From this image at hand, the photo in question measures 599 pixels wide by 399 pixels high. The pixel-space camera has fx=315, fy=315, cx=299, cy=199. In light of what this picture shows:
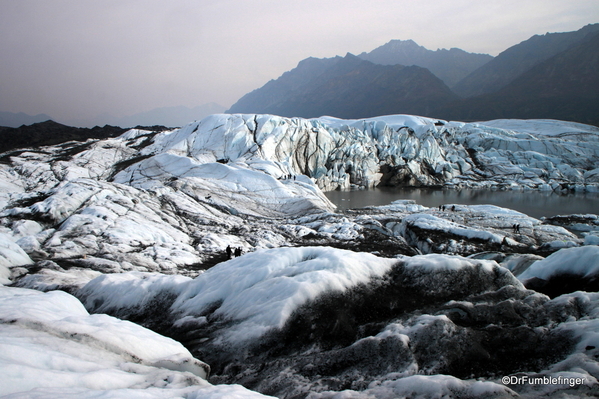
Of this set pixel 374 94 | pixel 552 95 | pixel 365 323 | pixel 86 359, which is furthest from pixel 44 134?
pixel 374 94

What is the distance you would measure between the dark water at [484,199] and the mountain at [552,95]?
59926mm

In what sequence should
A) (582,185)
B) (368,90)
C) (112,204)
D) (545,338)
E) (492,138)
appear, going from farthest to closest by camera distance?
(368,90)
(492,138)
(582,185)
(112,204)
(545,338)

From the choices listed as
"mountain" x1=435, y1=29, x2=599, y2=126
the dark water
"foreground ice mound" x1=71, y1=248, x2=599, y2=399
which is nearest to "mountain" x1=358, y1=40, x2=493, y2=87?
"mountain" x1=435, y1=29, x2=599, y2=126

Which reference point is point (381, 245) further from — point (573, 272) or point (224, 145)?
point (224, 145)

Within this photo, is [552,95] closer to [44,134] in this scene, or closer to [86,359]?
[86,359]

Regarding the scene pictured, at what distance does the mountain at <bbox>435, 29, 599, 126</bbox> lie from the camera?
277 ft

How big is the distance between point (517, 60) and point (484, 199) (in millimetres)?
135500

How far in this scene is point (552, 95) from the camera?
304 feet

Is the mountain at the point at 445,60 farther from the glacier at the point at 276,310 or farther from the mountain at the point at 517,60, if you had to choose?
the glacier at the point at 276,310

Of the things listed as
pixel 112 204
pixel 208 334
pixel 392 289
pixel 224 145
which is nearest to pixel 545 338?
pixel 392 289

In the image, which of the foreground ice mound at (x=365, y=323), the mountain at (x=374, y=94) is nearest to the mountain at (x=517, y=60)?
the mountain at (x=374, y=94)

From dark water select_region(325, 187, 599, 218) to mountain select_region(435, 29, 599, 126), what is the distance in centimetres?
5993

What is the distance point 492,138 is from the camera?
2092 inches

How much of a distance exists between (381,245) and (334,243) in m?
2.43
